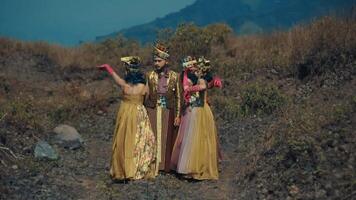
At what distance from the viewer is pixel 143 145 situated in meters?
9.05

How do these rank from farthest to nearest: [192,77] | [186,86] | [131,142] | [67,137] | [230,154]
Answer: [67,137], [230,154], [192,77], [186,86], [131,142]

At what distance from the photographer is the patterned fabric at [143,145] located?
8.96 meters

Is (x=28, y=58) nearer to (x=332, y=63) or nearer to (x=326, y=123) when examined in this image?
(x=332, y=63)

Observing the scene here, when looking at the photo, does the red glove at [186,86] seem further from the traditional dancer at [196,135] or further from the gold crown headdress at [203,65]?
the gold crown headdress at [203,65]

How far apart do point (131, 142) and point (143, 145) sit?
27cm

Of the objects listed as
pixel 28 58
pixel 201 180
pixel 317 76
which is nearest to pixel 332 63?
pixel 317 76

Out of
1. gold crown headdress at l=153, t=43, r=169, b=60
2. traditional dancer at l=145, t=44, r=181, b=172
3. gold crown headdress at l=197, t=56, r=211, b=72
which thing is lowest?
traditional dancer at l=145, t=44, r=181, b=172

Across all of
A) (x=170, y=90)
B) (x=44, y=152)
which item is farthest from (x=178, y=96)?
(x=44, y=152)

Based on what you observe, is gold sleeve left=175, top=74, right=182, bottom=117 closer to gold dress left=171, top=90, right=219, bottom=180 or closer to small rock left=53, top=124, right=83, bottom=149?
gold dress left=171, top=90, right=219, bottom=180

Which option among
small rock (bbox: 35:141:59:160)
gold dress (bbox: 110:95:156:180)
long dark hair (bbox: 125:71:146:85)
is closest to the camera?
gold dress (bbox: 110:95:156:180)

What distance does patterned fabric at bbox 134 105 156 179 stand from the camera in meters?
8.96

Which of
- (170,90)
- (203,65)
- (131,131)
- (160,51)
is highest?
(160,51)

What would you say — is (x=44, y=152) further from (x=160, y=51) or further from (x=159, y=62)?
(x=160, y=51)

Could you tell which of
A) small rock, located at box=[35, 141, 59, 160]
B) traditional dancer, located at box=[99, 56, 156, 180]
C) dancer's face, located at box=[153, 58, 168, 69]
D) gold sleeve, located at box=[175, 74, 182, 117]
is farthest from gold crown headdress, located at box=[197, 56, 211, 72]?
small rock, located at box=[35, 141, 59, 160]
